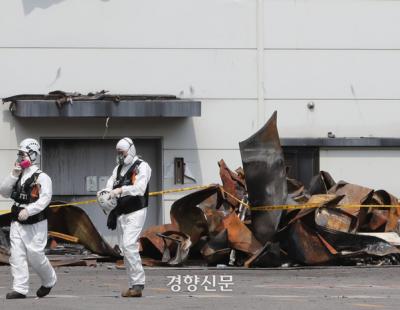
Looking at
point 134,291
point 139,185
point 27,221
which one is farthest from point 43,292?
point 139,185

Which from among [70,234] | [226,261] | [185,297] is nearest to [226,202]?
[226,261]

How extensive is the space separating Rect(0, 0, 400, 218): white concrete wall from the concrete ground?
14.8 ft

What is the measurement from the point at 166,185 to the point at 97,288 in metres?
7.42

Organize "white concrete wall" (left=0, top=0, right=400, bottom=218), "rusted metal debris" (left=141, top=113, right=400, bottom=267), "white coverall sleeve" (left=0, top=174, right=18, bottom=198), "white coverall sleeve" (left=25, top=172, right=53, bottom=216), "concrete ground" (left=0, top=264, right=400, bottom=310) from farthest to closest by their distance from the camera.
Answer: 1. "white concrete wall" (left=0, top=0, right=400, bottom=218)
2. "rusted metal debris" (left=141, top=113, right=400, bottom=267)
3. "white coverall sleeve" (left=0, top=174, right=18, bottom=198)
4. "white coverall sleeve" (left=25, top=172, right=53, bottom=216)
5. "concrete ground" (left=0, top=264, right=400, bottom=310)

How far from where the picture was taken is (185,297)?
1376cm

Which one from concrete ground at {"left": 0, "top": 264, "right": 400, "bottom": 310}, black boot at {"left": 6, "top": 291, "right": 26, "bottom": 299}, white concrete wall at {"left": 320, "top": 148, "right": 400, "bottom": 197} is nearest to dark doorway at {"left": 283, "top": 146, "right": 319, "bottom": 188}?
white concrete wall at {"left": 320, "top": 148, "right": 400, "bottom": 197}

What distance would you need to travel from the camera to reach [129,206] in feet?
44.8

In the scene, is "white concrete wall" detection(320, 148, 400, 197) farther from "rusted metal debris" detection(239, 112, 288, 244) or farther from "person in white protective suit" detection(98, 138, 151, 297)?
"person in white protective suit" detection(98, 138, 151, 297)

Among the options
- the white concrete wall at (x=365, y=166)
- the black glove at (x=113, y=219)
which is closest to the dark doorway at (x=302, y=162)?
the white concrete wall at (x=365, y=166)

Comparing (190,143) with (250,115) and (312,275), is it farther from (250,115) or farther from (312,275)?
(312,275)

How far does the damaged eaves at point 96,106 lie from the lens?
71.3 ft

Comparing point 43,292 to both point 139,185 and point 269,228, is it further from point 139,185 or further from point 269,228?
point 269,228

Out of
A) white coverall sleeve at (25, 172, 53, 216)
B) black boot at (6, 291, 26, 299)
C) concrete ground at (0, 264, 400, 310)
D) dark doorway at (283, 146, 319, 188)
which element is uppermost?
dark doorway at (283, 146, 319, 188)

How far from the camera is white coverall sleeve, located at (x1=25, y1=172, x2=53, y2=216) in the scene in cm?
1330
